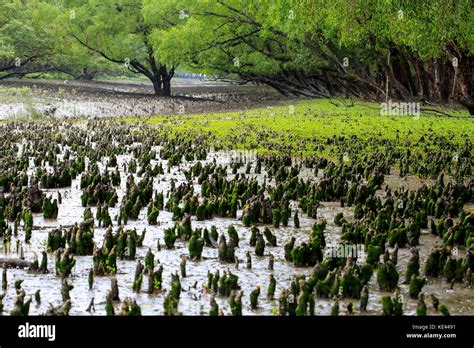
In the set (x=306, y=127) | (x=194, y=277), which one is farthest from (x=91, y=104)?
(x=194, y=277)

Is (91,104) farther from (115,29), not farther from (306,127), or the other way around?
(306,127)

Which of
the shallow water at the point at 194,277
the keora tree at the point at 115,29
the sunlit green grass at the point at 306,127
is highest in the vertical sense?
the keora tree at the point at 115,29

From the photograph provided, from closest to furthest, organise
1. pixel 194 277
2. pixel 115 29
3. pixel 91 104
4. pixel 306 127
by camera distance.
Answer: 1. pixel 194 277
2. pixel 306 127
3. pixel 91 104
4. pixel 115 29

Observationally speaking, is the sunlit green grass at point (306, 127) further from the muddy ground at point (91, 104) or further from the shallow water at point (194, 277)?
the shallow water at point (194, 277)

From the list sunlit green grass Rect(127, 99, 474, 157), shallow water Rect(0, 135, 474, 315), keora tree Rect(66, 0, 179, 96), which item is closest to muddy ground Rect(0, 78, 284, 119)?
keora tree Rect(66, 0, 179, 96)

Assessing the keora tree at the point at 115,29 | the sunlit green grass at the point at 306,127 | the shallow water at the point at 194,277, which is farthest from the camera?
the keora tree at the point at 115,29

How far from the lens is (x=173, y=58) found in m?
44.0

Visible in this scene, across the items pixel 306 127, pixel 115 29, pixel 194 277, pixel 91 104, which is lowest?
pixel 194 277

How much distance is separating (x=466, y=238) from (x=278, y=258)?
2525 mm

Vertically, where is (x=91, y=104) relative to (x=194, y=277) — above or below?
above

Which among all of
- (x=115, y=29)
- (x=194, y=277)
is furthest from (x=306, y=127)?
(x=115, y=29)

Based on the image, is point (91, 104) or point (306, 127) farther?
point (91, 104)

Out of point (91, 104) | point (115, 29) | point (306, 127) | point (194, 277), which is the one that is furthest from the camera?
point (115, 29)

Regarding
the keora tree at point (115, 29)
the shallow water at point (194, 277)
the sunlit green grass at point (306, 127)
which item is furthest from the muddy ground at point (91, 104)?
the shallow water at point (194, 277)
